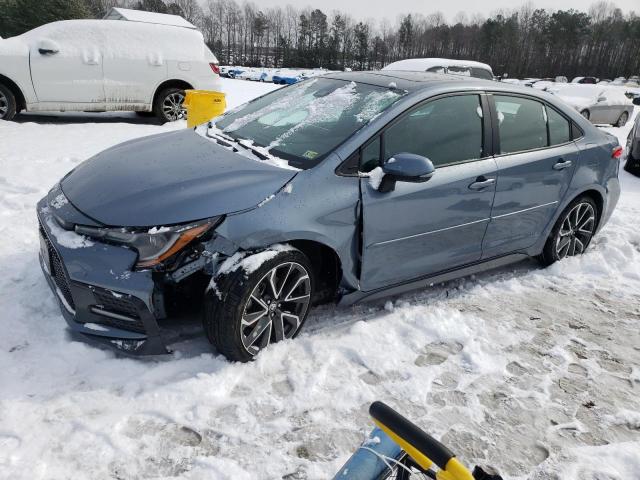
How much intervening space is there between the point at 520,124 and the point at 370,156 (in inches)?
57.3

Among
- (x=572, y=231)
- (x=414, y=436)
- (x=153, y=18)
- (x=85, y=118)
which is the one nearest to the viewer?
(x=414, y=436)

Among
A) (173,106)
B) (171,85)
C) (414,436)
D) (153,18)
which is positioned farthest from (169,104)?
(414,436)

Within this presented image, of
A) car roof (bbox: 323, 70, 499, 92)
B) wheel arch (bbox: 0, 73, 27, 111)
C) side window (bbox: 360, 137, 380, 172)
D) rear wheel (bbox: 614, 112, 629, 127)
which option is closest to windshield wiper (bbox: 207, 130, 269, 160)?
side window (bbox: 360, 137, 380, 172)

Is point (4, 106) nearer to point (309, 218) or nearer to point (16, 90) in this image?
point (16, 90)

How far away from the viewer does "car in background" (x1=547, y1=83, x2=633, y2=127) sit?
51.8ft

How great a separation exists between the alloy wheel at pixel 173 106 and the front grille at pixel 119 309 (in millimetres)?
7319

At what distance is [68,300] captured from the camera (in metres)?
2.71

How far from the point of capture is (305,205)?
2793 millimetres

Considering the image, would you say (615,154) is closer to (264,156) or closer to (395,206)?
(395,206)

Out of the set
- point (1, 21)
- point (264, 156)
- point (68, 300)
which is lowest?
point (68, 300)

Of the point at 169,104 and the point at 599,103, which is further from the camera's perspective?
the point at 599,103

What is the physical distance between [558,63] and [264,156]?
9383cm

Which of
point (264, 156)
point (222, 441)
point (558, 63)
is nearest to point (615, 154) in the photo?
point (264, 156)

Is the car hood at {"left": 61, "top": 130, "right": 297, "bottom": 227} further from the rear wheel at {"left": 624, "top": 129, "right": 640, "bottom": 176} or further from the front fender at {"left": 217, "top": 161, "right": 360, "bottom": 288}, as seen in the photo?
the rear wheel at {"left": 624, "top": 129, "right": 640, "bottom": 176}
